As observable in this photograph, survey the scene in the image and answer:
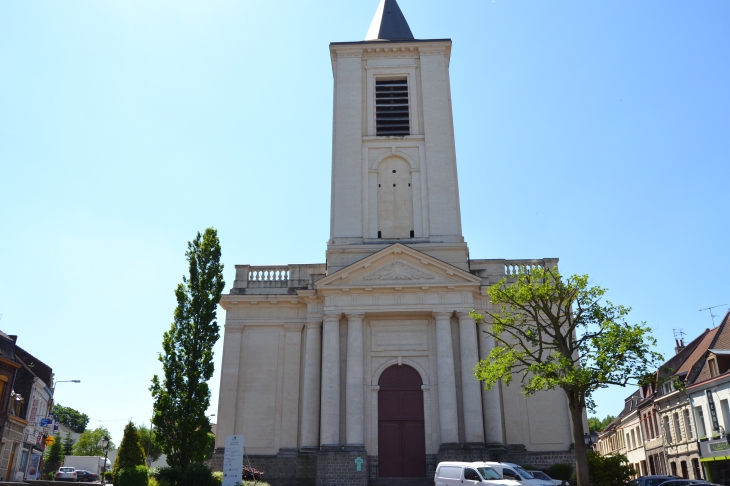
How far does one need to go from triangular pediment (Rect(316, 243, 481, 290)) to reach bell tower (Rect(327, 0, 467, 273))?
5.35ft

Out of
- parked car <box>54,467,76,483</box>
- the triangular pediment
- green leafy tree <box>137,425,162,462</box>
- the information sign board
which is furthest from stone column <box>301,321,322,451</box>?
green leafy tree <box>137,425,162,462</box>

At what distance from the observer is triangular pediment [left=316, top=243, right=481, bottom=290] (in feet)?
85.1

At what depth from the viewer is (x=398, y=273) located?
1035 inches

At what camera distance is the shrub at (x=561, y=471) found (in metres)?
22.2

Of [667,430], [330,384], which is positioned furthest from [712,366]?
[330,384]

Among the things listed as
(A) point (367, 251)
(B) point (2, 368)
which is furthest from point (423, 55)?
(B) point (2, 368)

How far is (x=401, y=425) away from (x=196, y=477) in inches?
359

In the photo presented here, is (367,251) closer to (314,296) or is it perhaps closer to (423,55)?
(314,296)

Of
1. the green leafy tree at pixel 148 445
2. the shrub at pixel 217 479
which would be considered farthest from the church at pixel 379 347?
the green leafy tree at pixel 148 445

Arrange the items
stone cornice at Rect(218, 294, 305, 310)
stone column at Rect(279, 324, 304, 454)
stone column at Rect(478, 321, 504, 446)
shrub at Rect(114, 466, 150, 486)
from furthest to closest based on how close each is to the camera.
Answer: stone cornice at Rect(218, 294, 305, 310) < stone column at Rect(279, 324, 304, 454) < stone column at Rect(478, 321, 504, 446) < shrub at Rect(114, 466, 150, 486)

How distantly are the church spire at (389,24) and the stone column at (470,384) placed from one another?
17.7 m

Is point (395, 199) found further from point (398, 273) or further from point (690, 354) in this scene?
point (690, 354)

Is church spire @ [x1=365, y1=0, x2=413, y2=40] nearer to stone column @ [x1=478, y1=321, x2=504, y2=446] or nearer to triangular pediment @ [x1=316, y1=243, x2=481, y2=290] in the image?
triangular pediment @ [x1=316, y1=243, x2=481, y2=290]

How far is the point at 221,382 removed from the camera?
26.8 metres
